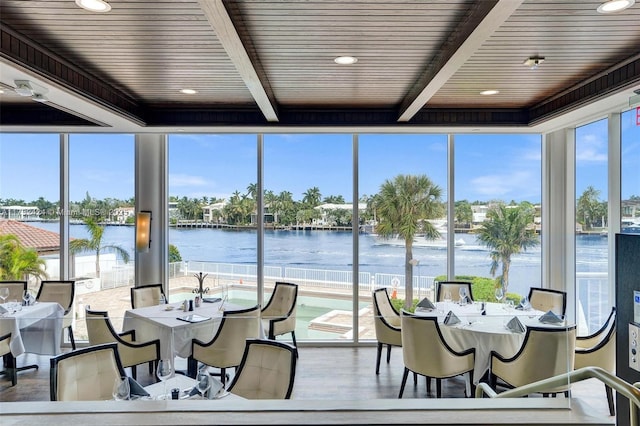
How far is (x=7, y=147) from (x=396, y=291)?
5898 millimetres

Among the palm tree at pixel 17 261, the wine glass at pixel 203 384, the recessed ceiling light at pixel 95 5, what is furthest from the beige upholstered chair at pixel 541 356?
the palm tree at pixel 17 261

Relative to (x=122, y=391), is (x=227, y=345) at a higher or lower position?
lower

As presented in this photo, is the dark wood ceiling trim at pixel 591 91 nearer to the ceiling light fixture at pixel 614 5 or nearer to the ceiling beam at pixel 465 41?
the ceiling light fixture at pixel 614 5

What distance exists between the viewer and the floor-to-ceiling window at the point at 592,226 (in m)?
4.76

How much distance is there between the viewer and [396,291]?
19.1 ft

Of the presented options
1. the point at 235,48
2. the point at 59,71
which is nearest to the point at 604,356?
the point at 235,48

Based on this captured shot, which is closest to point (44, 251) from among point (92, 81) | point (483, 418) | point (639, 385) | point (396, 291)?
point (92, 81)

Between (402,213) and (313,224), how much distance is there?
1315 millimetres

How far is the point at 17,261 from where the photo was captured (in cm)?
571

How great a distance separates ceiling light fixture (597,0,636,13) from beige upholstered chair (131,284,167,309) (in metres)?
5.21

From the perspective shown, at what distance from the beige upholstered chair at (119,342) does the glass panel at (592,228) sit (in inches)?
204

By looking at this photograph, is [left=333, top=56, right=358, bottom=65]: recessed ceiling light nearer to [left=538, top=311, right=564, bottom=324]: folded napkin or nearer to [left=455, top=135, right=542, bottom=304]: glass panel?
[left=455, top=135, right=542, bottom=304]: glass panel

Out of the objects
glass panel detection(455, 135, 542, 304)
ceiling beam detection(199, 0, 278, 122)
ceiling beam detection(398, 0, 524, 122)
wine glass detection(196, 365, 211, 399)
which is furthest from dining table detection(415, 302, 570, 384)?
ceiling beam detection(199, 0, 278, 122)

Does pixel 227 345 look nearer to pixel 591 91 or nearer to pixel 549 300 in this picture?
pixel 549 300
